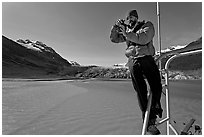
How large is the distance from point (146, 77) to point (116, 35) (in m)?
0.41

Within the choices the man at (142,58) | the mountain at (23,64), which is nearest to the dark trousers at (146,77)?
the man at (142,58)

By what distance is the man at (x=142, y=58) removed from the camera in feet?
4.28

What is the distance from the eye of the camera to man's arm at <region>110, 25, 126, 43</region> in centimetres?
150

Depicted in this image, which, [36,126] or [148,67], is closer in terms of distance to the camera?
[148,67]

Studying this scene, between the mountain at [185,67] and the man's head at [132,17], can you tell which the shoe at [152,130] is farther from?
the man's head at [132,17]

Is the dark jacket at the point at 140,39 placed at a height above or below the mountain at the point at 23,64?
below

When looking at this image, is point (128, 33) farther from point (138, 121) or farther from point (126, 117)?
point (126, 117)

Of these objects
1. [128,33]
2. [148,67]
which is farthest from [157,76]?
[128,33]

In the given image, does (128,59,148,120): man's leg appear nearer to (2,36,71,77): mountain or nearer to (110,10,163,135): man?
(110,10,163,135): man

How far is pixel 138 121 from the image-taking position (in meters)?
3.18

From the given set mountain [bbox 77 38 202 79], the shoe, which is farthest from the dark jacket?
the shoe

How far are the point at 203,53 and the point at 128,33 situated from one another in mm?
633

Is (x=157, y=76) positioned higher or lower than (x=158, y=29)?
lower

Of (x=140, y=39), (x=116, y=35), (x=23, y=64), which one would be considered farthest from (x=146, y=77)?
(x=23, y=64)
